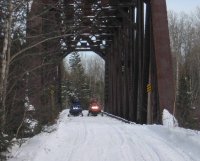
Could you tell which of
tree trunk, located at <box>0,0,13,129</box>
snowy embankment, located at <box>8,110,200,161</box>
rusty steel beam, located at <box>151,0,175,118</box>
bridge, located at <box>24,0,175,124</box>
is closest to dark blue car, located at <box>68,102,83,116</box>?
bridge, located at <box>24,0,175,124</box>

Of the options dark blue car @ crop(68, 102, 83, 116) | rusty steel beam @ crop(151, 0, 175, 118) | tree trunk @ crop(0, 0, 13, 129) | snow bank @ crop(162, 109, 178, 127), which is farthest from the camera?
dark blue car @ crop(68, 102, 83, 116)

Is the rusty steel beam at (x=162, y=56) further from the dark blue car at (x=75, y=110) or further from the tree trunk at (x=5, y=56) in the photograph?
the dark blue car at (x=75, y=110)

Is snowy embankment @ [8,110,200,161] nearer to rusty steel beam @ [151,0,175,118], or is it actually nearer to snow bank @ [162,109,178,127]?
snow bank @ [162,109,178,127]

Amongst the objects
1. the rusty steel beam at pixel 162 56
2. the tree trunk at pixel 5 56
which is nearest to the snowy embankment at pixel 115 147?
the tree trunk at pixel 5 56

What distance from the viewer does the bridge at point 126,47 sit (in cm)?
1127

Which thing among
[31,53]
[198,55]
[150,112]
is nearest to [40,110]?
[31,53]

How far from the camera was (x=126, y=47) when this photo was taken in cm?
2850

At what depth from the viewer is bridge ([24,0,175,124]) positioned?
11273 mm

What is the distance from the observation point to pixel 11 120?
1027 cm

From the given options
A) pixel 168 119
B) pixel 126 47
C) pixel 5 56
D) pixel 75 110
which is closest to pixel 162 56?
pixel 168 119

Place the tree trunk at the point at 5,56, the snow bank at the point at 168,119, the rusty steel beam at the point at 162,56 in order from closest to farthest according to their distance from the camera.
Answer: the tree trunk at the point at 5,56 < the snow bank at the point at 168,119 < the rusty steel beam at the point at 162,56

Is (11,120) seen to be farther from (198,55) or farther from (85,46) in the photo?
(198,55)

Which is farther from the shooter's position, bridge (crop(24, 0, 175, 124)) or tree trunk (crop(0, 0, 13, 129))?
bridge (crop(24, 0, 175, 124))

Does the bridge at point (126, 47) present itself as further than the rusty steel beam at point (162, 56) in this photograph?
No
